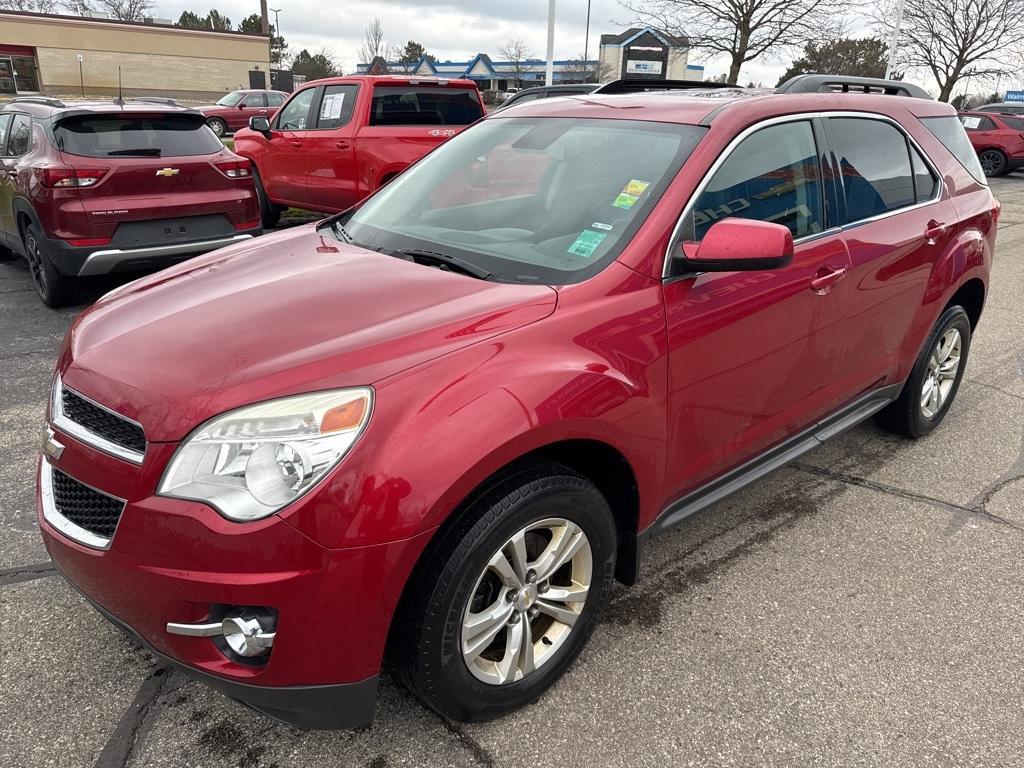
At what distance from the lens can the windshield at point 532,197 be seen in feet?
8.11

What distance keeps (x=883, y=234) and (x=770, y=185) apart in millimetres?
779

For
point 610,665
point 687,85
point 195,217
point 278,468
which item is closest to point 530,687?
point 610,665

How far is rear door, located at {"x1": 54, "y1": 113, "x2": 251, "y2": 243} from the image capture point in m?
5.81

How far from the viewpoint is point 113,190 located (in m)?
5.85

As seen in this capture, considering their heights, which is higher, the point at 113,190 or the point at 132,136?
the point at 132,136

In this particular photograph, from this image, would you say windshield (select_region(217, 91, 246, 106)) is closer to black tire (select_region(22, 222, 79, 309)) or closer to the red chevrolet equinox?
black tire (select_region(22, 222, 79, 309))

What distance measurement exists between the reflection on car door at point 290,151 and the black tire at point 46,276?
329 centimetres

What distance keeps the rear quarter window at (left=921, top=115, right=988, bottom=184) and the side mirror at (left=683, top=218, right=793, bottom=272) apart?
6.98ft

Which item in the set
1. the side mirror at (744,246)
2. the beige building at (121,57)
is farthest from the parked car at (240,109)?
the side mirror at (744,246)

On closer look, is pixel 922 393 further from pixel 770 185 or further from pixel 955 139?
pixel 770 185

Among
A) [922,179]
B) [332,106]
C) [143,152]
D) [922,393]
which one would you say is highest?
[332,106]

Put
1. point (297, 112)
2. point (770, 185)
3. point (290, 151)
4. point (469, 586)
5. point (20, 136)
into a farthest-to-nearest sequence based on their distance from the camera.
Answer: point (297, 112) < point (290, 151) < point (20, 136) < point (770, 185) < point (469, 586)

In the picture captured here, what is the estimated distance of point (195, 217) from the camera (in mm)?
6227

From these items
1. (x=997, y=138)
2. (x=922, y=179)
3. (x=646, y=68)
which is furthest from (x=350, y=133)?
(x=646, y=68)
